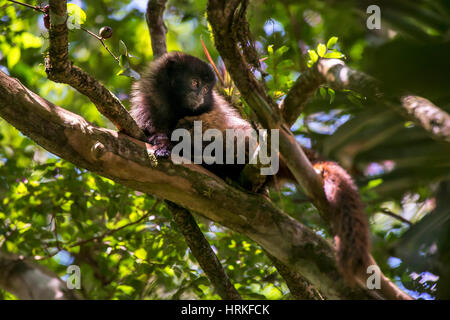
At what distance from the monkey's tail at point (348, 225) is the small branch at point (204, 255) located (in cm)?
114

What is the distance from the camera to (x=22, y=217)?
4758 millimetres

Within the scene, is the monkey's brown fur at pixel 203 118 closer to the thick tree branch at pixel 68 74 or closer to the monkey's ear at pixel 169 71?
the monkey's ear at pixel 169 71

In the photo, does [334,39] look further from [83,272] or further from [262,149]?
[83,272]

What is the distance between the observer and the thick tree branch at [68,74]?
2.81 metres

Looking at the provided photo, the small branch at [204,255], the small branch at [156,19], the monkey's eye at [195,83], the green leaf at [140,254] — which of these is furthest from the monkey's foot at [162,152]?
the small branch at [156,19]

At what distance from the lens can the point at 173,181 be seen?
345cm

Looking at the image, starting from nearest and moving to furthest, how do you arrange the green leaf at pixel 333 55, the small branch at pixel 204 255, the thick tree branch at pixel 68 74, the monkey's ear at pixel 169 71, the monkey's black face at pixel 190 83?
the thick tree branch at pixel 68 74 < the green leaf at pixel 333 55 < the small branch at pixel 204 255 < the monkey's black face at pixel 190 83 < the monkey's ear at pixel 169 71

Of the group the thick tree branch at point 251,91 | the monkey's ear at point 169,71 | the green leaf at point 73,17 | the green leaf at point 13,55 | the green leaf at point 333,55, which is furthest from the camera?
the green leaf at point 13,55

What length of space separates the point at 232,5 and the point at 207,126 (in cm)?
217

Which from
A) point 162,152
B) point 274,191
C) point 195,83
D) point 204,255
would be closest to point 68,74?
point 162,152

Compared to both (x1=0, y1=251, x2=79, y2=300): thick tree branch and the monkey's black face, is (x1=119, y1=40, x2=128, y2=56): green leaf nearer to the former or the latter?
the monkey's black face

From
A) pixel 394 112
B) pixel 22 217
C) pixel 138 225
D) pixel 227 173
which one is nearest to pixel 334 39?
pixel 394 112

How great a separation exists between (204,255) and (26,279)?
2.03m

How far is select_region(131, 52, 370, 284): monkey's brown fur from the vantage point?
3055mm
